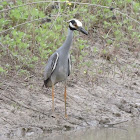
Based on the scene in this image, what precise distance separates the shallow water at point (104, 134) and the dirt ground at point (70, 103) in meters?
0.20

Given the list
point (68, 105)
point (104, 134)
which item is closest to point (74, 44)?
point (68, 105)

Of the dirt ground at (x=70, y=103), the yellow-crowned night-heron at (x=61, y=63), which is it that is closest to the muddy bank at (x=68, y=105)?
the dirt ground at (x=70, y=103)

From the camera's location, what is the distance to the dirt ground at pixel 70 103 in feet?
21.6

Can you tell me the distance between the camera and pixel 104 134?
6.61m

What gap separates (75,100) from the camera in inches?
304

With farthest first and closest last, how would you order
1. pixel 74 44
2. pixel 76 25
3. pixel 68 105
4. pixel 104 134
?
pixel 74 44 < pixel 68 105 < pixel 76 25 < pixel 104 134

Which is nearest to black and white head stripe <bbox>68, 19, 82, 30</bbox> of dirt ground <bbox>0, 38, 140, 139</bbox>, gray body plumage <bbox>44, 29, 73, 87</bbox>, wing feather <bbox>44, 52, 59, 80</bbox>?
gray body plumage <bbox>44, 29, 73, 87</bbox>

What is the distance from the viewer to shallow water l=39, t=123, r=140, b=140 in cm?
631

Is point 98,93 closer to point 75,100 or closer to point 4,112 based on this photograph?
point 75,100

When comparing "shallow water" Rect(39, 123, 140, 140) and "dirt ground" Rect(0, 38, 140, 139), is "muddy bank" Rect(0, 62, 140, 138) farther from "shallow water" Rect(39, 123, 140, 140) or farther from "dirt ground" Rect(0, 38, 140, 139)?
"shallow water" Rect(39, 123, 140, 140)

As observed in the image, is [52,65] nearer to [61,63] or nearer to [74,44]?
[61,63]

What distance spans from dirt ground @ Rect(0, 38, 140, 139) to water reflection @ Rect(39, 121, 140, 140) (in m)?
0.21

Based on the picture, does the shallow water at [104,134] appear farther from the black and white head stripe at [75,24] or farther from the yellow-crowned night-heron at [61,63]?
the black and white head stripe at [75,24]

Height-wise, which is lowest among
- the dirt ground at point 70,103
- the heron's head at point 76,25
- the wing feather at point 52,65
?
the dirt ground at point 70,103
